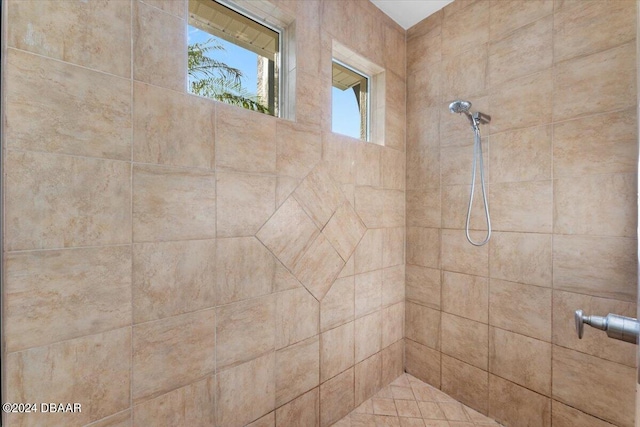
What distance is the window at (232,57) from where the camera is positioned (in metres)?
1.33

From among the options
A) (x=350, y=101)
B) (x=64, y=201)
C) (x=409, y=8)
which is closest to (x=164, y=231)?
(x=64, y=201)

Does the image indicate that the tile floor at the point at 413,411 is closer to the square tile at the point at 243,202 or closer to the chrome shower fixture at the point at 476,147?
the chrome shower fixture at the point at 476,147

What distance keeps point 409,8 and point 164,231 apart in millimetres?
2135

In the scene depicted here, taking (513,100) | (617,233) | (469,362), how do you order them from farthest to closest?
(469,362) < (513,100) < (617,233)

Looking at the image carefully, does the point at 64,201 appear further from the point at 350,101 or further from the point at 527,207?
the point at 527,207

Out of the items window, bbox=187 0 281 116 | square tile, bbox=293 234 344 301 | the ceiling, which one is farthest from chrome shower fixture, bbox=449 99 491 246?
window, bbox=187 0 281 116

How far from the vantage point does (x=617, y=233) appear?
53.1 inches

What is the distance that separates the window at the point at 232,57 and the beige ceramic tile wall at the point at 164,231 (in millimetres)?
151

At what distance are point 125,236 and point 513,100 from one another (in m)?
2.10

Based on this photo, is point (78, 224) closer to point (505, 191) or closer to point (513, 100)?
point (505, 191)

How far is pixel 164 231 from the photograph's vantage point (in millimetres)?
1110

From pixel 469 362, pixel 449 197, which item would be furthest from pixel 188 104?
pixel 469 362

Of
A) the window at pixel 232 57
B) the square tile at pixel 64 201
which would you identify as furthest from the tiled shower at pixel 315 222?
the window at pixel 232 57

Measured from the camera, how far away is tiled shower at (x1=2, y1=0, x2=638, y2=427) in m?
0.92
